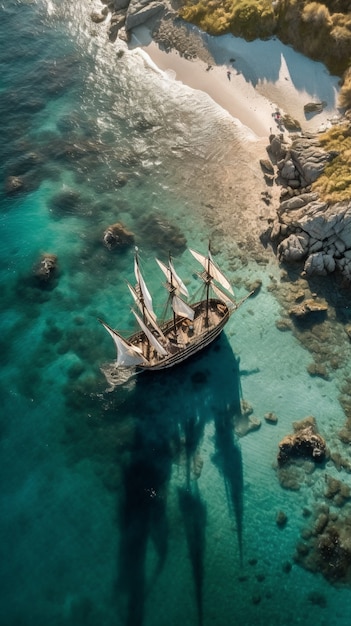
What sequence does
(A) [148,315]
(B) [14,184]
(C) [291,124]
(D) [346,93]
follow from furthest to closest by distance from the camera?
(B) [14,184]
(C) [291,124]
(D) [346,93]
(A) [148,315]

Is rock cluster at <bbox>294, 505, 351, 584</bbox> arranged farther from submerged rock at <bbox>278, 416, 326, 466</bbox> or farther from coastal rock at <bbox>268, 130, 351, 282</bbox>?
coastal rock at <bbox>268, 130, 351, 282</bbox>

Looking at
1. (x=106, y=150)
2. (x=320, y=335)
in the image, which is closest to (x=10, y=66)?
(x=106, y=150)

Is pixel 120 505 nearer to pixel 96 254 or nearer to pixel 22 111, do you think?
pixel 96 254

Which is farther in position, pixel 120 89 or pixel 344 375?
pixel 120 89

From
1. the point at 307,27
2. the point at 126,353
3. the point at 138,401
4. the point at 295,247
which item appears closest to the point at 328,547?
Result: the point at 138,401

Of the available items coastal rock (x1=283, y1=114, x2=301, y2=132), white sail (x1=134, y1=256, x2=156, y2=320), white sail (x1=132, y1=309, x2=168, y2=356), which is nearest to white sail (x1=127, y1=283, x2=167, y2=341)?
white sail (x1=134, y1=256, x2=156, y2=320)

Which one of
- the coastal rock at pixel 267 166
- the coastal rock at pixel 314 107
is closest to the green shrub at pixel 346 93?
the coastal rock at pixel 314 107

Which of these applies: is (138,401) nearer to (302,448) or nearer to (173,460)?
(173,460)
